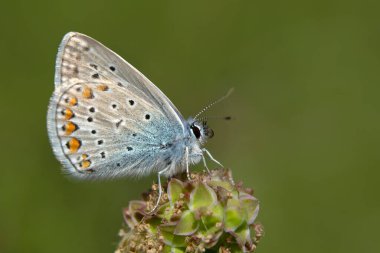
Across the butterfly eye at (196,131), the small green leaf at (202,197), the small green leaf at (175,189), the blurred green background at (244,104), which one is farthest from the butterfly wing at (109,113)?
the blurred green background at (244,104)

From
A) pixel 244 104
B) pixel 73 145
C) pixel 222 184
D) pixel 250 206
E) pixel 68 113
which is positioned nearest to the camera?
pixel 250 206

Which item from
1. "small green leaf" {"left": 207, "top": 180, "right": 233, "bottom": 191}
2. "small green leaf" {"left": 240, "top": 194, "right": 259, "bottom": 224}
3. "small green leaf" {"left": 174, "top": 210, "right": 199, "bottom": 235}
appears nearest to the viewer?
"small green leaf" {"left": 174, "top": 210, "right": 199, "bottom": 235}

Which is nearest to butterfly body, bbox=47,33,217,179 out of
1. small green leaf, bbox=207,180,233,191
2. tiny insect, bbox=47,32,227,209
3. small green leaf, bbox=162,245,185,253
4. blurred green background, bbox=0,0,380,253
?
tiny insect, bbox=47,32,227,209

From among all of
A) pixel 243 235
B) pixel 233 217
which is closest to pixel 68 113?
pixel 233 217

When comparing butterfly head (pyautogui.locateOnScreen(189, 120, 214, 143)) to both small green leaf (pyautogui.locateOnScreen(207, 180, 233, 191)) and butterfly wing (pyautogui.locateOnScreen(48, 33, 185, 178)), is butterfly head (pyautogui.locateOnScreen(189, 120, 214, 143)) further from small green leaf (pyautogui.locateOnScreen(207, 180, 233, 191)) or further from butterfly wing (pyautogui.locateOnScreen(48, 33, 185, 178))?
small green leaf (pyautogui.locateOnScreen(207, 180, 233, 191))

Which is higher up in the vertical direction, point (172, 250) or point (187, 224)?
point (187, 224)

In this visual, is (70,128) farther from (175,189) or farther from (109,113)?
(175,189)

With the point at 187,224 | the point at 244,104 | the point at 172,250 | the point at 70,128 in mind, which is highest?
the point at 244,104

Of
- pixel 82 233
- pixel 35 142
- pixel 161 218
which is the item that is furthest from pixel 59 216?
pixel 161 218
